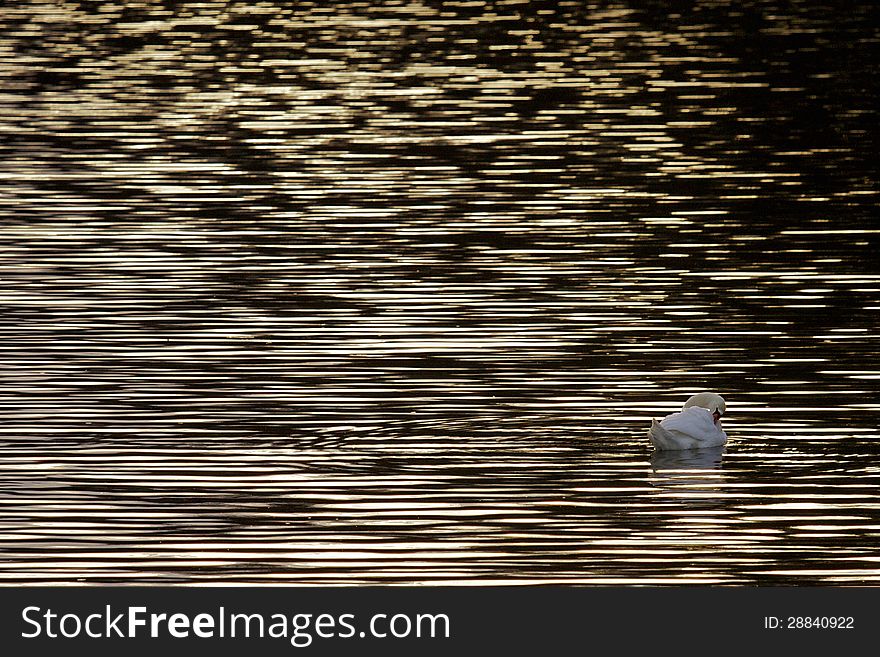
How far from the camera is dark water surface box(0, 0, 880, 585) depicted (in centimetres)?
1098

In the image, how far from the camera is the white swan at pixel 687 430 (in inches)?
485

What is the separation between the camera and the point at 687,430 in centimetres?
1230

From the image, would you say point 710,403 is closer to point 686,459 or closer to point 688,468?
point 686,459

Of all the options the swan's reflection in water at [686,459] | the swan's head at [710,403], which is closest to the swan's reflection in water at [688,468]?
the swan's reflection in water at [686,459]

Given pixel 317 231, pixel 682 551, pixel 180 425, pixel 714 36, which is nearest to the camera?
pixel 682 551

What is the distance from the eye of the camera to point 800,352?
15.3m

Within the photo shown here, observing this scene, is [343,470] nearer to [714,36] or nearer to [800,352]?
[800,352]

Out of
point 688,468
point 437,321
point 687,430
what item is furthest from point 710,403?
point 437,321

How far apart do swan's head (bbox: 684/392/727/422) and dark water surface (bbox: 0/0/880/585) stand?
25cm

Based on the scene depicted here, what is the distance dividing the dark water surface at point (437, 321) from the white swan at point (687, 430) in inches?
4.2

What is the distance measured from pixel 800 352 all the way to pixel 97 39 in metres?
25.3

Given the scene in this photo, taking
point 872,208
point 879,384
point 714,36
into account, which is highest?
point 879,384

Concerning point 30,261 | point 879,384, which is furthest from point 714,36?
point 879,384

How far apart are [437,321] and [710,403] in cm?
411
